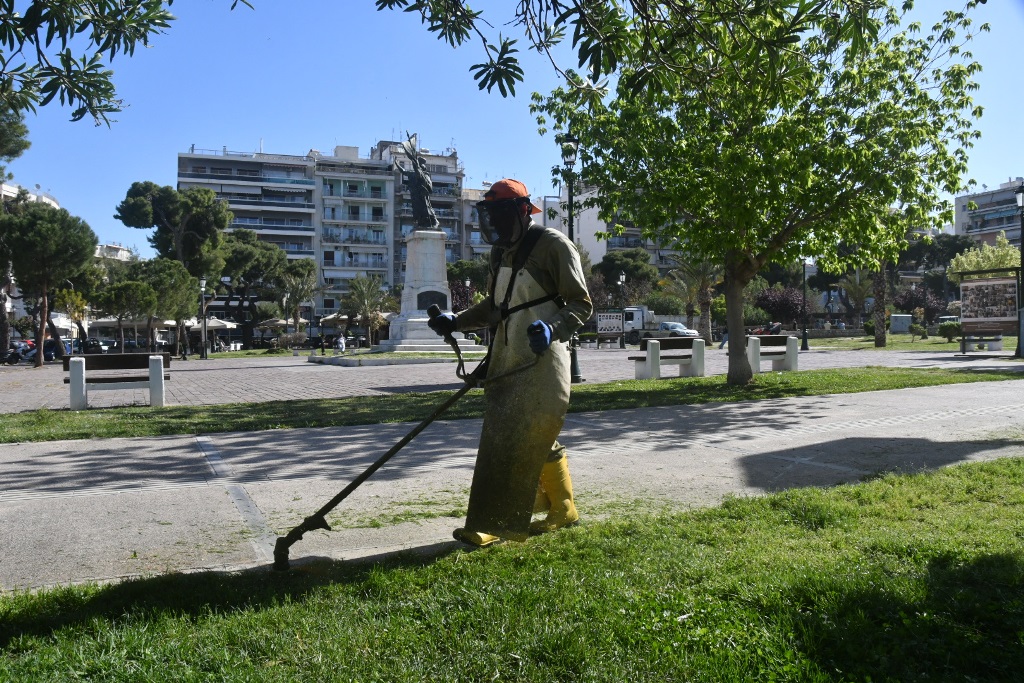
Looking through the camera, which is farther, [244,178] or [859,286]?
[244,178]

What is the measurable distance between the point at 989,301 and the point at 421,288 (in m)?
21.7

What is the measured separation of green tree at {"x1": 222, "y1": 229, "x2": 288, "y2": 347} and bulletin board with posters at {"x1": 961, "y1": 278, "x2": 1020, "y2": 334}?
48980 millimetres

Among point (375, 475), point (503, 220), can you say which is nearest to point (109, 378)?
point (375, 475)

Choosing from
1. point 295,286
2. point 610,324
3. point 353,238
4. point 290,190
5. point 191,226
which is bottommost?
point 610,324

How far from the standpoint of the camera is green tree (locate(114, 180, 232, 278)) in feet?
183

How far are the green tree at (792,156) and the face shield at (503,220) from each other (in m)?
8.41

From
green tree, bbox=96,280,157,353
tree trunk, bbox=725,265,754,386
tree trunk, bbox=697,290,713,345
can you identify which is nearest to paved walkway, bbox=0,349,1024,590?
tree trunk, bbox=725,265,754,386

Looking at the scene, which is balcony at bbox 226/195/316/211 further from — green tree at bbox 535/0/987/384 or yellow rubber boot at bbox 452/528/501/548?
yellow rubber boot at bbox 452/528/501/548

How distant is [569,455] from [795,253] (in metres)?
8.19

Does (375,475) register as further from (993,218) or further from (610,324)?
(993,218)

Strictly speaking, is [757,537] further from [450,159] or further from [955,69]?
[450,159]

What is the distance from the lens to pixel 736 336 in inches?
574

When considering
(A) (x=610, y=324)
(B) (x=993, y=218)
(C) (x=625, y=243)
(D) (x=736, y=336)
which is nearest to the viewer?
(D) (x=736, y=336)

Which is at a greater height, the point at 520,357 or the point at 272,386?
the point at 520,357
